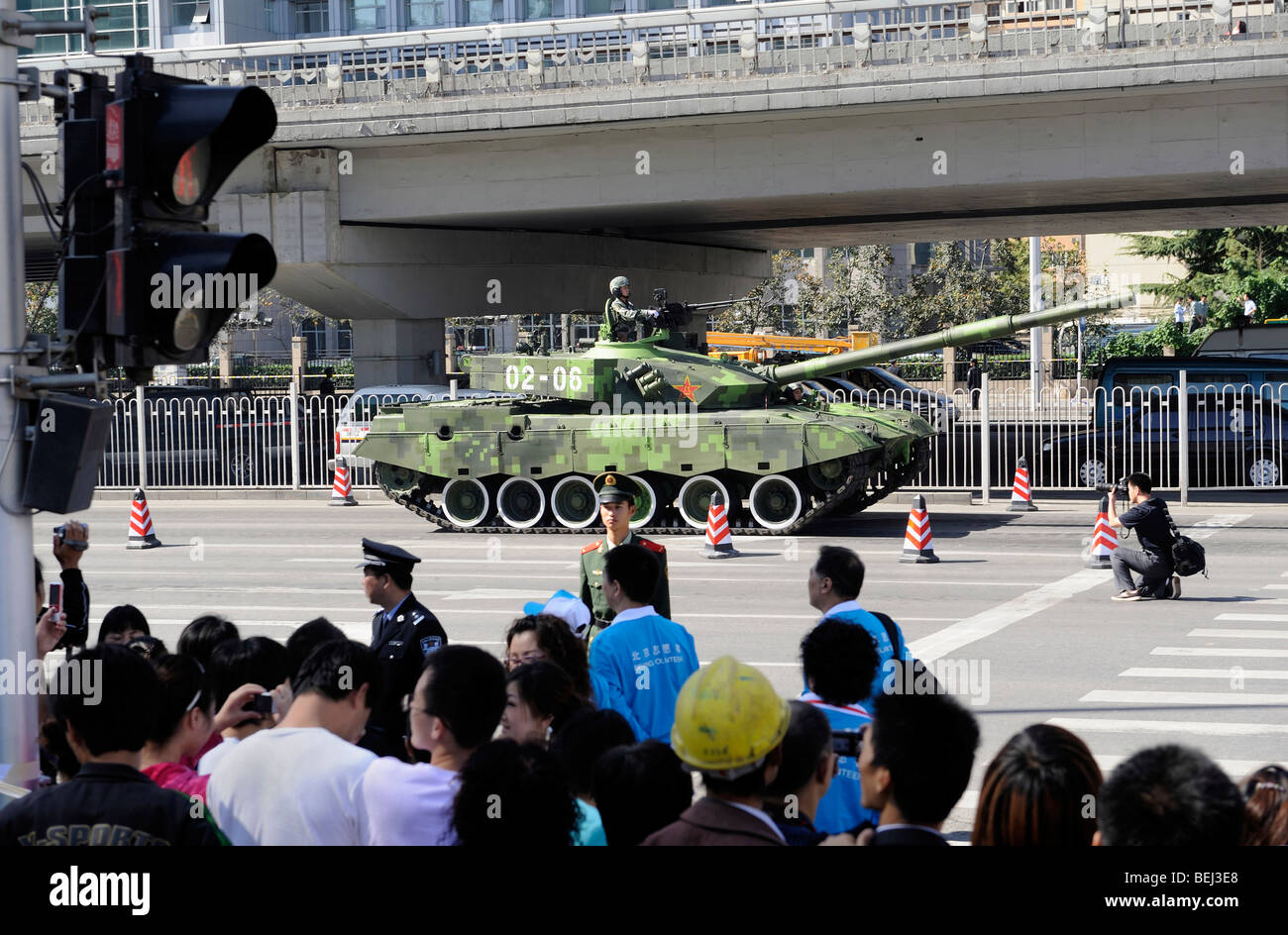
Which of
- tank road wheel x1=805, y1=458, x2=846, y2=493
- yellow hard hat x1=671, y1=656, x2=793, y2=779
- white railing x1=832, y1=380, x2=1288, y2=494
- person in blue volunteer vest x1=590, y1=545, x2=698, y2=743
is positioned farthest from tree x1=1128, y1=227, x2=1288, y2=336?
yellow hard hat x1=671, y1=656, x2=793, y2=779

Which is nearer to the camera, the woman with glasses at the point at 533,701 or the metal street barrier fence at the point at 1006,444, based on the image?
the woman with glasses at the point at 533,701

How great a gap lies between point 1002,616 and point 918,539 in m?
3.62

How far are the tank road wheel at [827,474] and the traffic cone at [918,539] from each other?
88.3 inches

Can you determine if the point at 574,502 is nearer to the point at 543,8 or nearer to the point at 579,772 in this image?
the point at 579,772

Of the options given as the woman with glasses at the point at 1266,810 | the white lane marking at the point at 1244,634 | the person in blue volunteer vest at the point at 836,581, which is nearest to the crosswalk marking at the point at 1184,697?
the white lane marking at the point at 1244,634

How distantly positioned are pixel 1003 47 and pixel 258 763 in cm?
2113

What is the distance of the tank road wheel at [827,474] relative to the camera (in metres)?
20.3

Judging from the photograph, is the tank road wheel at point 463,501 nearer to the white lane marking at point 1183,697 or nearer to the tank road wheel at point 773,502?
the tank road wheel at point 773,502

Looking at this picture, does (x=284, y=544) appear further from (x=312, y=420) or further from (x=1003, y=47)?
(x=1003, y=47)

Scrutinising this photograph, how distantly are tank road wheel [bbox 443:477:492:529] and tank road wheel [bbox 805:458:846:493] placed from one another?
14.8 ft

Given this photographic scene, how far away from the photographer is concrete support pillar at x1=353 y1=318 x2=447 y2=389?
30.8 metres

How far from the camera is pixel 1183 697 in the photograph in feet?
35.8
